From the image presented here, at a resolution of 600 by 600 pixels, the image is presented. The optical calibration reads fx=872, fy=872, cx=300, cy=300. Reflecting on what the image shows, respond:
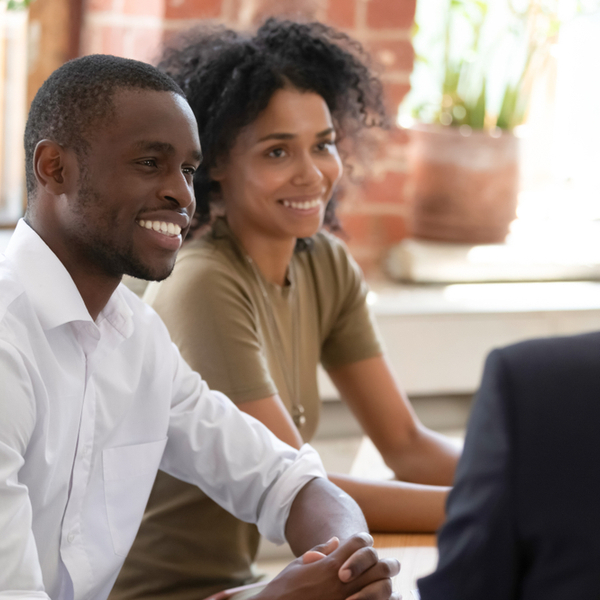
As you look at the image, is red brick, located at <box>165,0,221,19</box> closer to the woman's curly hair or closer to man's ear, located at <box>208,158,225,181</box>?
the woman's curly hair

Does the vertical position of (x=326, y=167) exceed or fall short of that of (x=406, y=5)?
it falls short

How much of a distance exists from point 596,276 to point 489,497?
222 centimetres

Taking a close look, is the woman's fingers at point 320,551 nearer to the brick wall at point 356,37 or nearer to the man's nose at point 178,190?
the man's nose at point 178,190

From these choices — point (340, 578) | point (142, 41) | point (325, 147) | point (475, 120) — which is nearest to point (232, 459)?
point (340, 578)

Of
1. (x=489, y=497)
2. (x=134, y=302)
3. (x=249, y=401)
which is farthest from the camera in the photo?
(x=249, y=401)

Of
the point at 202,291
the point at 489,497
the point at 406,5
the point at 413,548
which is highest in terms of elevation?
the point at 406,5

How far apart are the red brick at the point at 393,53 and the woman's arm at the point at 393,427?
1045 millimetres

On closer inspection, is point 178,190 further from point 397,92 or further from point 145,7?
point 397,92

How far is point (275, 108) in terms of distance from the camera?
1.56 metres

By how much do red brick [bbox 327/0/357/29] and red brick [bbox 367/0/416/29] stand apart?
0.16ft

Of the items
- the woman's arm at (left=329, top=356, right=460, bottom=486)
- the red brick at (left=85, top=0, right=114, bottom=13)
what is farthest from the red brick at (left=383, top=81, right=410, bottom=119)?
the woman's arm at (left=329, top=356, right=460, bottom=486)

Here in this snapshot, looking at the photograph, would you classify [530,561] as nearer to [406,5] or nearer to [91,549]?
[91,549]

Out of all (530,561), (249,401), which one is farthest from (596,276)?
(530,561)

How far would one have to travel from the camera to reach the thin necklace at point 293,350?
1.56 meters
